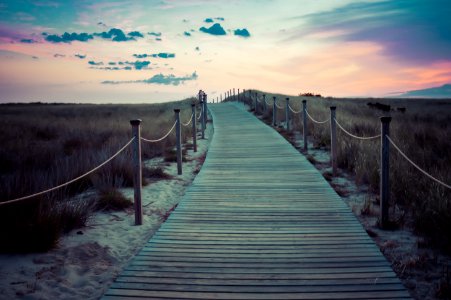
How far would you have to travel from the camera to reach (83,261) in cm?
413

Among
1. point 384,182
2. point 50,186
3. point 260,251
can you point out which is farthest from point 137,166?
point 384,182

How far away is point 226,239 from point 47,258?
2.04 metres

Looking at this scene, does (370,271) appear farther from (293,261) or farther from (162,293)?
(162,293)

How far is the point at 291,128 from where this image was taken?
16.5 m

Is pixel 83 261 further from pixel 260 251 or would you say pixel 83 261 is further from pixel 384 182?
pixel 384 182

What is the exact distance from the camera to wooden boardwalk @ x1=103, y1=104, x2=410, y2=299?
332cm

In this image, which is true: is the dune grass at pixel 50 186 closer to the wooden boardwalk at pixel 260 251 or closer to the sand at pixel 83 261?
the sand at pixel 83 261

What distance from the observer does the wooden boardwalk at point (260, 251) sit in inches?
131

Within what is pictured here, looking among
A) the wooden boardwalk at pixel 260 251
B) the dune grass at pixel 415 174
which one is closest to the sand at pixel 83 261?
the wooden boardwalk at pixel 260 251

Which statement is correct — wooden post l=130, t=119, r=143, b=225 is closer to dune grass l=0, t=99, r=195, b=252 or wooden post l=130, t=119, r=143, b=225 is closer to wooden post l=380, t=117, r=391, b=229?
dune grass l=0, t=99, r=195, b=252

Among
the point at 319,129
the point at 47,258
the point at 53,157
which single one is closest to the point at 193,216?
the point at 47,258

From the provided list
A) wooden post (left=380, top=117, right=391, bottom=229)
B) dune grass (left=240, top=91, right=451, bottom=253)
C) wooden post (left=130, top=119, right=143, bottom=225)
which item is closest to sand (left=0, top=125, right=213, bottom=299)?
wooden post (left=130, top=119, right=143, bottom=225)

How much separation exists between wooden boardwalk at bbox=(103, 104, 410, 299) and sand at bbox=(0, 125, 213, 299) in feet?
1.00

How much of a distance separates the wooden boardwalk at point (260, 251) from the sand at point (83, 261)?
0.31 meters
